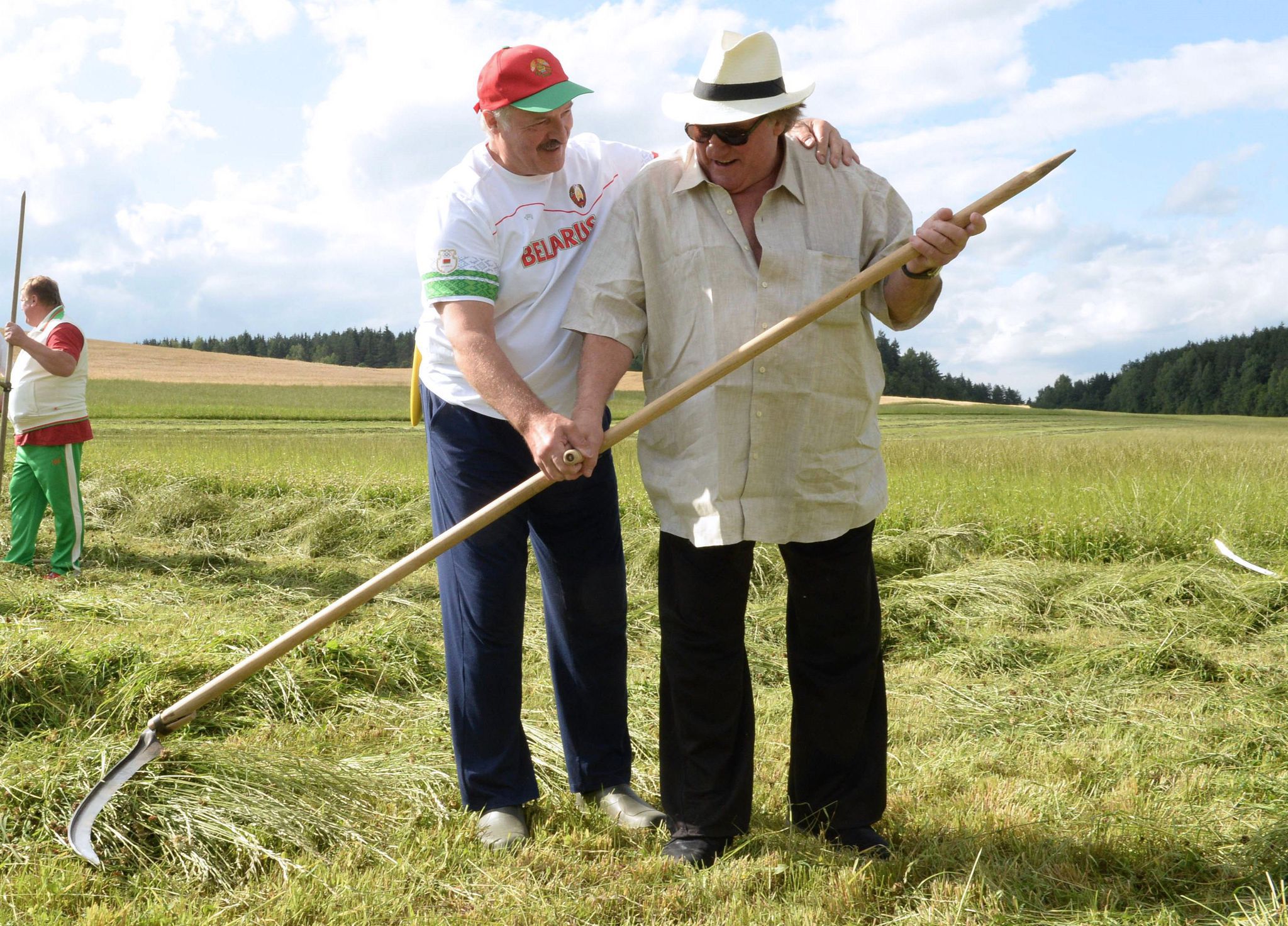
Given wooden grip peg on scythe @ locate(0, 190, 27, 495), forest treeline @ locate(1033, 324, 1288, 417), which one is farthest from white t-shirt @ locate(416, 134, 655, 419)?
forest treeline @ locate(1033, 324, 1288, 417)

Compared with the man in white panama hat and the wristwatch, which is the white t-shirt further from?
the wristwatch

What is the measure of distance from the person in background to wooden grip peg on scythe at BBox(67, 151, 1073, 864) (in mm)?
4497

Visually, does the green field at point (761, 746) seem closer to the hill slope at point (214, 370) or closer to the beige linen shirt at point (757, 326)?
the beige linen shirt at point (757, 326)

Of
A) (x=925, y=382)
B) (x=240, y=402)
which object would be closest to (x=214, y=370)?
(x=240, y=402)

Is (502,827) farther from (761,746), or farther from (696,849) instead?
(761,746)

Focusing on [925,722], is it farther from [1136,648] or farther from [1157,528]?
[1157,528]

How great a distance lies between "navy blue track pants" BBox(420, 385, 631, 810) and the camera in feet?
9.47

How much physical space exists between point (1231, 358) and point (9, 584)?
64.3 m

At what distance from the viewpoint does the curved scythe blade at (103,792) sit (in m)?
2.60

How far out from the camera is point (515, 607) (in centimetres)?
297

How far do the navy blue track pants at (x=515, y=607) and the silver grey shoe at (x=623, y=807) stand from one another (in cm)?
3

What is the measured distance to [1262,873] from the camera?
249 centimetres

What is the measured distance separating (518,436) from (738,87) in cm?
104

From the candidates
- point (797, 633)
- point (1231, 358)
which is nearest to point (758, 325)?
point (797, 633)
